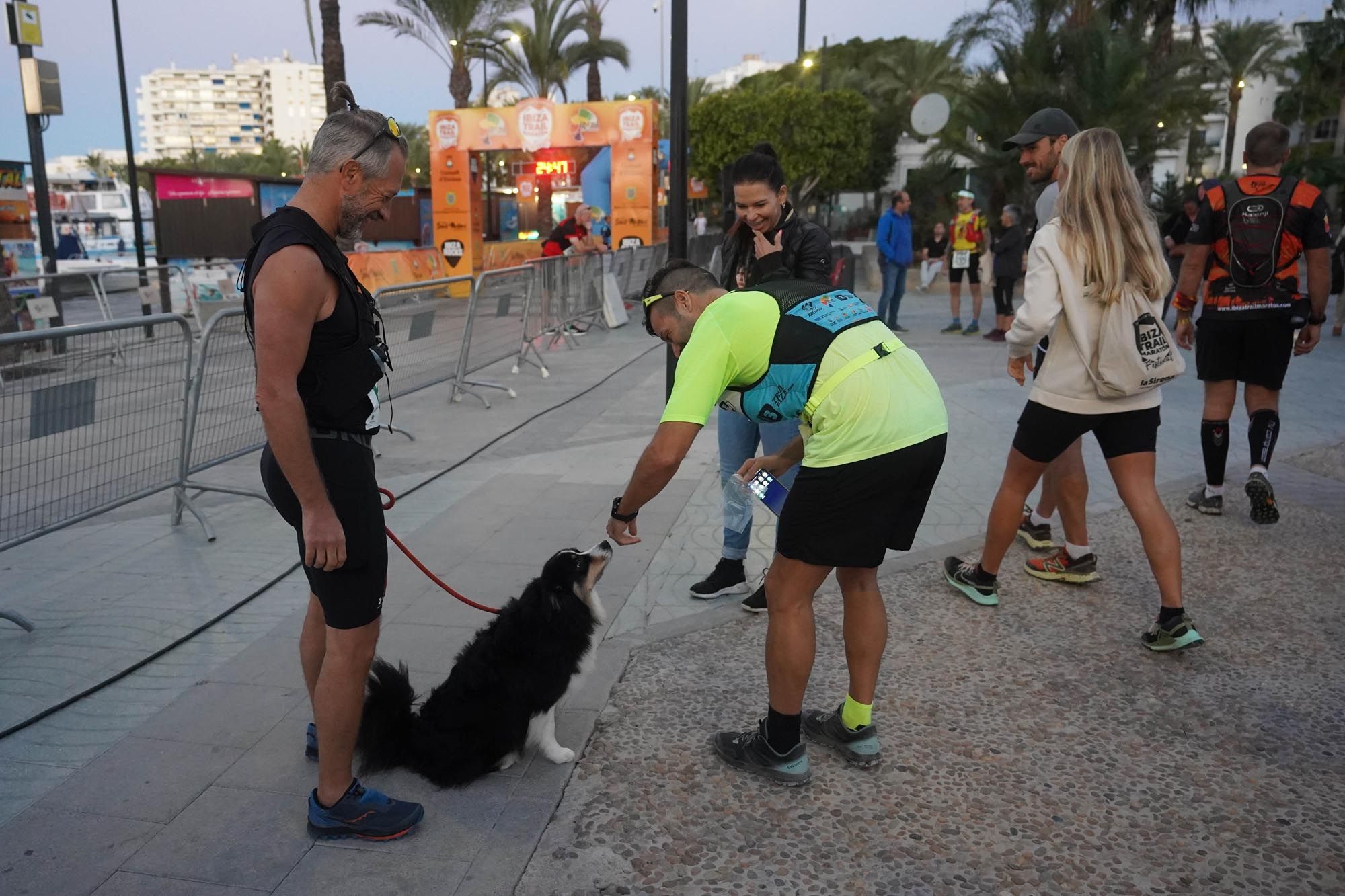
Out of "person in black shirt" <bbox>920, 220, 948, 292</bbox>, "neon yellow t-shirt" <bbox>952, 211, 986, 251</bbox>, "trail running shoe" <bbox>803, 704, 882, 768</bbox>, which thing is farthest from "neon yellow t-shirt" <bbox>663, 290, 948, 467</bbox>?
"person in black shirt" <bbox>920, 220, 948, 292</bbox>

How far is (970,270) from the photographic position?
13.8 m

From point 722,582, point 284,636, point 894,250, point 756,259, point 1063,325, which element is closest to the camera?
point 1063,325

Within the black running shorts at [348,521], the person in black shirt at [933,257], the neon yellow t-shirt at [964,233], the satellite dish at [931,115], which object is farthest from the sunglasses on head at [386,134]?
the person in black shirt at [933,257]

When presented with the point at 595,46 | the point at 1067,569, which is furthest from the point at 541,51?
the point at 1067,569

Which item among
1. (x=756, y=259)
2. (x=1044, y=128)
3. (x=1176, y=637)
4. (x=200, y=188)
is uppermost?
(x=200, y=188)

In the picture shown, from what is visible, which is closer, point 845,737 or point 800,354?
point 800,354

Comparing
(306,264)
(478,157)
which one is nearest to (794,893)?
(306,264)

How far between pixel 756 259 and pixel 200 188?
54.8ft

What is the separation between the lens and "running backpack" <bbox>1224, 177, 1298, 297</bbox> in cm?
488

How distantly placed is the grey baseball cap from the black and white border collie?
A: 300 cm

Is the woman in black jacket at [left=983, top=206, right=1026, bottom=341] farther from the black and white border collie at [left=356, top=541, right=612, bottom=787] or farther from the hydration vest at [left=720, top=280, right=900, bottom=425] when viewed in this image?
the black and white border collie at [left=356, top=541, right=612, bottom=787]

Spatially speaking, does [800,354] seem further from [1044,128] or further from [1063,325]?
[1044,128]

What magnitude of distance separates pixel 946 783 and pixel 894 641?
993 mm

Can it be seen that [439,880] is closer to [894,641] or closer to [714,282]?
[714,282]
